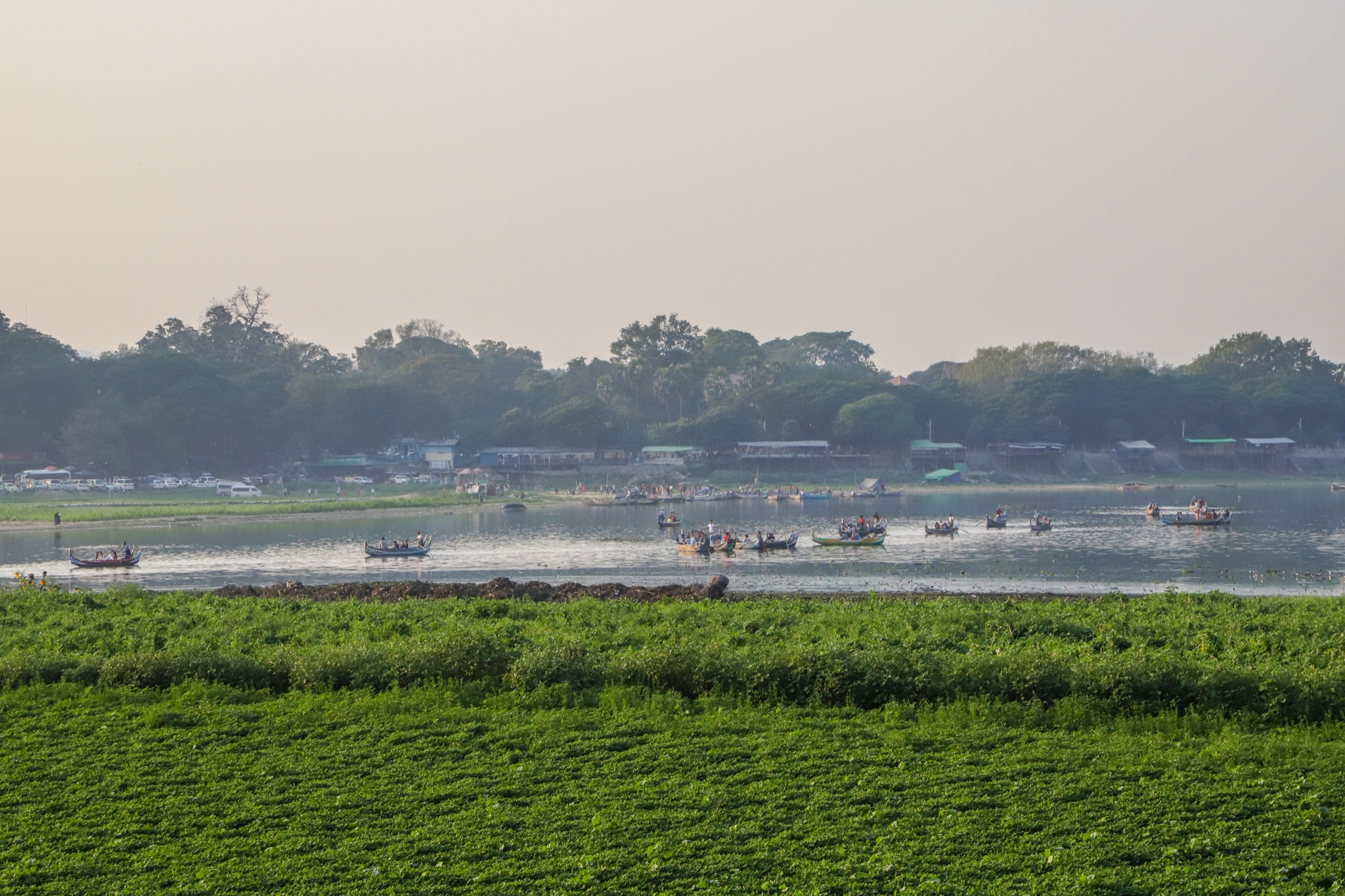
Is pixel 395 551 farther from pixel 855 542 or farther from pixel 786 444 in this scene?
pixel 786 444

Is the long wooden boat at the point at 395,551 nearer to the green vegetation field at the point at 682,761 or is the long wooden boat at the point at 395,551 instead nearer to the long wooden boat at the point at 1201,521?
the green vegetation field at the point at 682,761

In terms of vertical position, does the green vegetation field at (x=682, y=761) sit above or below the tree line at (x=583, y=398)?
below

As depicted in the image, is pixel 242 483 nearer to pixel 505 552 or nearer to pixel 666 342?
pixel 505 552

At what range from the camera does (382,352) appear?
141000 millimetres

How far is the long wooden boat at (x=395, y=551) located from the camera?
143 feet

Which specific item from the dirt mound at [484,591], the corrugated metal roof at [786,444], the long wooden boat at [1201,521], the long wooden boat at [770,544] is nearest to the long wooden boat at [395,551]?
the long wooden boat at [770,544]

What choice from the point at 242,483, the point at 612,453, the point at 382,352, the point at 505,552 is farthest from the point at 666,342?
the point at 505,552

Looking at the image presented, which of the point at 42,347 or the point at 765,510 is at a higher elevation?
the point at 42,347

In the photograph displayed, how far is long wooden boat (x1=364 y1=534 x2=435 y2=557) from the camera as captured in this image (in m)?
43.6

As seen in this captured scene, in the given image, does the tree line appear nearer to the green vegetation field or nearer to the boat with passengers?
the boat with passengers

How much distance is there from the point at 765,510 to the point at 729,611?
174 ft

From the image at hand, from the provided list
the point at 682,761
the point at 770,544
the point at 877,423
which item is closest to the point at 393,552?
the point at 770,544

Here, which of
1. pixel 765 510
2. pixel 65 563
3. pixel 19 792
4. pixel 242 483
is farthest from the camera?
pixel 242 483

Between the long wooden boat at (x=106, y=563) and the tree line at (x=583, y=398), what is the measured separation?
1932 inches
